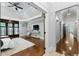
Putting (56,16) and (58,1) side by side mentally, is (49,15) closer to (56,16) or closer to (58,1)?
(56,16)

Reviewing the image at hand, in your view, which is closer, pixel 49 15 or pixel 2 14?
pixel 2 14

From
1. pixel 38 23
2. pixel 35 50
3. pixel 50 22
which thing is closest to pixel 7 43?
pixel 35 50

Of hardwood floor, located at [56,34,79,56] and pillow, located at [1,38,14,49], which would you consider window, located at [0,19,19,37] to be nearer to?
pillow, located at [1,38,14,49]

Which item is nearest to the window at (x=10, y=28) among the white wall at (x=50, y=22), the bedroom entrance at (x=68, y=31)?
the white wall at (x=50, y=22)

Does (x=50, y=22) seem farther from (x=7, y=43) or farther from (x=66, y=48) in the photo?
(x=7, y=43)

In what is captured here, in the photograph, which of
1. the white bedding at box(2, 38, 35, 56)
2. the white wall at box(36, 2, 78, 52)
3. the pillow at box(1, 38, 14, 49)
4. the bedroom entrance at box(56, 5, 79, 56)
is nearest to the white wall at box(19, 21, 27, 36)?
the white bedding at box(2, 38, 35, 56)

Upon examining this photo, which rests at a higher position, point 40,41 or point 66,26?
point 66,26

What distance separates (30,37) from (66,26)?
28.1 inches

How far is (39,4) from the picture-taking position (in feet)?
5.60

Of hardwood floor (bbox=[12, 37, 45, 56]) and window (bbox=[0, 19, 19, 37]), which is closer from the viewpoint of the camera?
window (bbox=[0, 19, 19, 37])

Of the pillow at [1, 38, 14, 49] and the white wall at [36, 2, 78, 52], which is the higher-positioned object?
the white wall at [36, 2, 78, 52]

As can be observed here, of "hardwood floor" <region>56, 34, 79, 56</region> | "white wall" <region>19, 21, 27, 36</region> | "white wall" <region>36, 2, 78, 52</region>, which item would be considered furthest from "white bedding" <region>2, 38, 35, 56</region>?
"hardwood floor" <region>56, 34, 79, 56</region>

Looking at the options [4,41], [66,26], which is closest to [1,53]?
[4,41]

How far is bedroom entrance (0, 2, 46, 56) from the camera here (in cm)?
162
